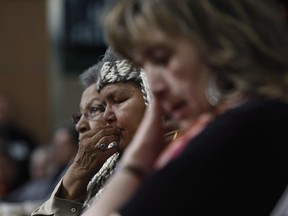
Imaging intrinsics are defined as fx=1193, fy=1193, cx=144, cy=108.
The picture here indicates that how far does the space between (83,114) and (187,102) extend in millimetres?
1862

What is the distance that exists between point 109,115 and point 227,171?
1.53 metres

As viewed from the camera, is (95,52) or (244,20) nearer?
(244,20)

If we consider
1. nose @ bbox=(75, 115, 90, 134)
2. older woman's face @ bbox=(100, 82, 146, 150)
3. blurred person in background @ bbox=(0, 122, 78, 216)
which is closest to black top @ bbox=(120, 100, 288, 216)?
older woman's face @ bbox=(100, 82, 146, 150)

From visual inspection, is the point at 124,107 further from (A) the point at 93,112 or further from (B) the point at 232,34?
(B) the point at 232,34

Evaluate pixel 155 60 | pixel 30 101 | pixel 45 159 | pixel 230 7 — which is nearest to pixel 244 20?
pixel 230 7

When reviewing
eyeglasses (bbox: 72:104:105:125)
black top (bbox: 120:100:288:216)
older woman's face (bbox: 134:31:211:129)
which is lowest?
eyeglasses (bbox: 72:104:105:125)

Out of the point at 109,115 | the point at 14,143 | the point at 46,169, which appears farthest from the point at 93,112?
the point at 14,143

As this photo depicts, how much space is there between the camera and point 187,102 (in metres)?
2.34

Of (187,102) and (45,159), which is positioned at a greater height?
(187,102)

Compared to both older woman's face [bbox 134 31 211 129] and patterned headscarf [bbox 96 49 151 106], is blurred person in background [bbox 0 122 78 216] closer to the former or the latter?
patterned headscarf [bbox 96 49 151 106]

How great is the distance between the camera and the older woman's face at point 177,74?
2301mm

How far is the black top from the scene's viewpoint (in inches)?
88.6

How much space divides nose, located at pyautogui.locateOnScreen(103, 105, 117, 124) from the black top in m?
1.46

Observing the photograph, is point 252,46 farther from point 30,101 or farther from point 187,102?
point 30,101
